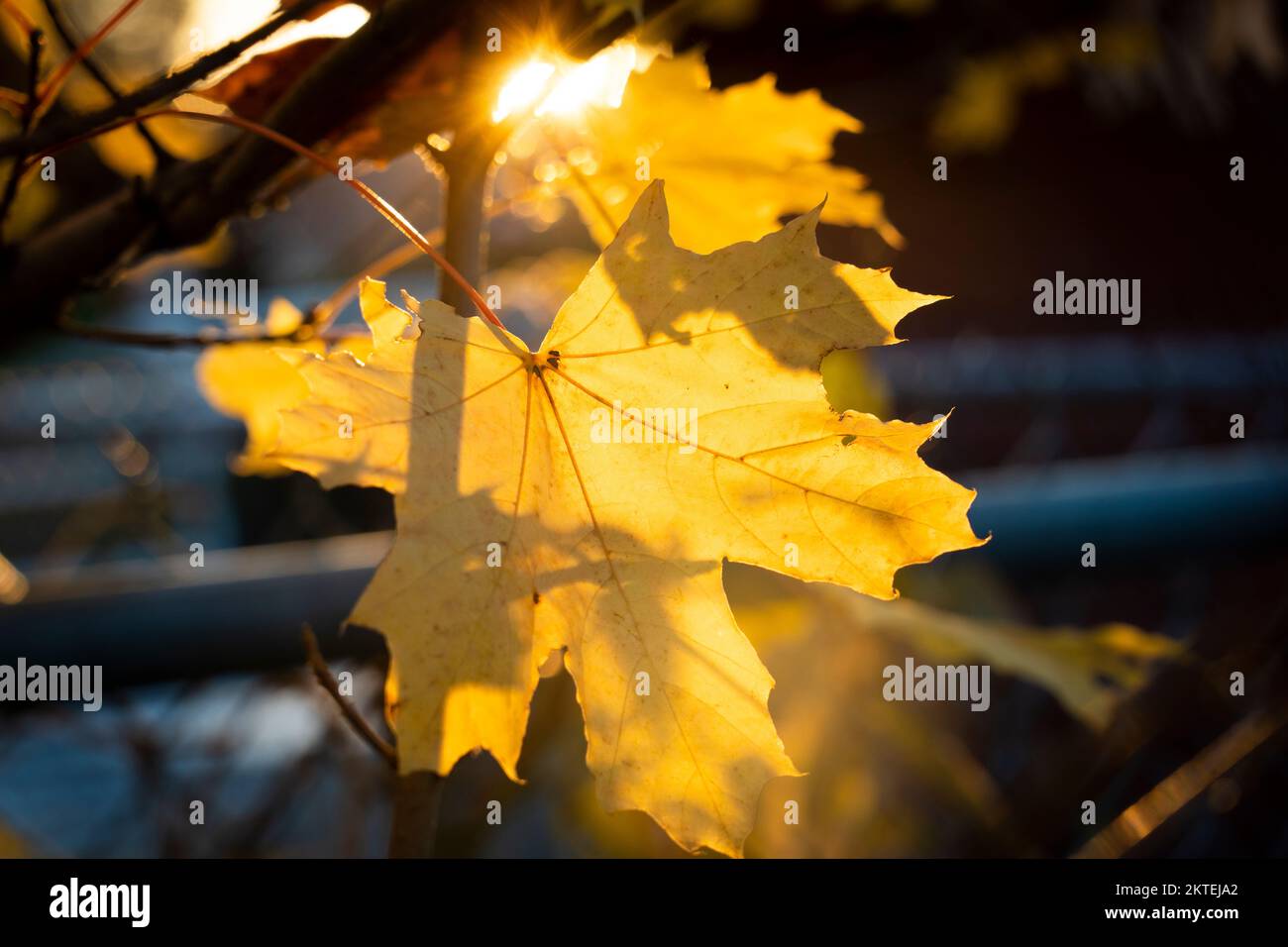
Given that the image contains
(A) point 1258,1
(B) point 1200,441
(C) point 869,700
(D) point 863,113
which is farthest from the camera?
(B) point 1200,441

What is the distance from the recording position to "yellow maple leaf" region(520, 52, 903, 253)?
0.81m

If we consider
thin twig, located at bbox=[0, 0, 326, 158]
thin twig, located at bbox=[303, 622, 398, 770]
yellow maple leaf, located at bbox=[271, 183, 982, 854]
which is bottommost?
thin twig, located at bbox=[303, 622, 398, 770]

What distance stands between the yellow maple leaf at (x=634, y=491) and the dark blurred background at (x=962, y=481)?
13cm

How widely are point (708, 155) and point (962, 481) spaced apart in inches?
33.9

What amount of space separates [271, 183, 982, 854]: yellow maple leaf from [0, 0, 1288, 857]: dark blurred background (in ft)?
0.43

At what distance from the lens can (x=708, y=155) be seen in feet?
→ 2.77

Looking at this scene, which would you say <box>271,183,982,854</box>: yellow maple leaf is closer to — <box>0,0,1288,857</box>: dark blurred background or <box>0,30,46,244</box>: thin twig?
<box>0,0,1288,857</box>: dark blurred background

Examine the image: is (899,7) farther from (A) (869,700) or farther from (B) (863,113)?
(A) (869,700)

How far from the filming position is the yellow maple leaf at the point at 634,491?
52 cm

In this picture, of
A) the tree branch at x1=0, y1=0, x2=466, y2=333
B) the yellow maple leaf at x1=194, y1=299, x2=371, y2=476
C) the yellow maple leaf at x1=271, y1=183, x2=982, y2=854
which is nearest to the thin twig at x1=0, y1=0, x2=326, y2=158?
the tree branch at x1=0, y1=0, x2=466, y2=333

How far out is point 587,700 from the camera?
57 centimetres

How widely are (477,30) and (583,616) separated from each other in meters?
0.37

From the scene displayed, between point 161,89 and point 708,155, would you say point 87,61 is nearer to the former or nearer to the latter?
point 161,89
